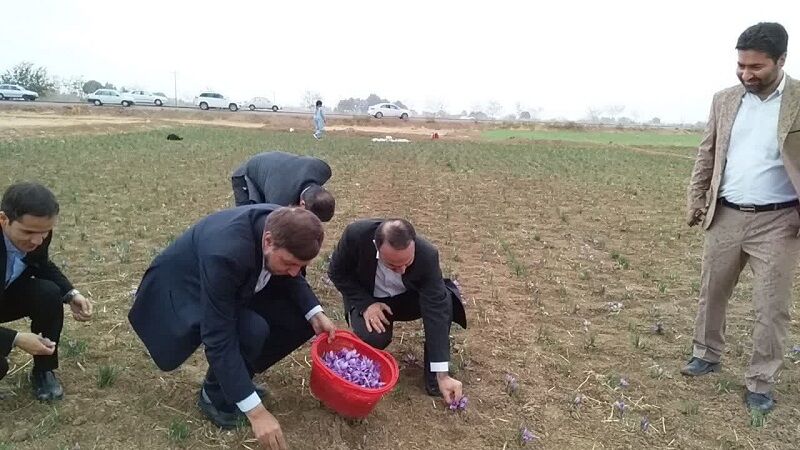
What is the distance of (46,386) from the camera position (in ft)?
11.5

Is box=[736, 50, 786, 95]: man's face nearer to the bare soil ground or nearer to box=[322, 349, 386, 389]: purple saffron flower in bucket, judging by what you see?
the bare soil ground

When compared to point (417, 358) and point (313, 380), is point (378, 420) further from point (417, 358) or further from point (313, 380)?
point (417, 358)

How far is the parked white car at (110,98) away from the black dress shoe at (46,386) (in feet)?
144

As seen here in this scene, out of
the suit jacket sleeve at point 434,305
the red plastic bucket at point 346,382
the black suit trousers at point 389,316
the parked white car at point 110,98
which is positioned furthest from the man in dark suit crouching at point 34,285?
the parked white car at point 110,98

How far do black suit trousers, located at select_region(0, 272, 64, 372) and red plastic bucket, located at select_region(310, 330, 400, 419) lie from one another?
141cm

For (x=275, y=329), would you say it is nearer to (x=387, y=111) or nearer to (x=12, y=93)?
(x=387, y=111)

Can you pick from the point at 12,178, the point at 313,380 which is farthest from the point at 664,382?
the point at 12,178

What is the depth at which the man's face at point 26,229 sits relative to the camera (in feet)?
9.98

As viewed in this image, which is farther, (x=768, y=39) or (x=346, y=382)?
(x=768, y=39)

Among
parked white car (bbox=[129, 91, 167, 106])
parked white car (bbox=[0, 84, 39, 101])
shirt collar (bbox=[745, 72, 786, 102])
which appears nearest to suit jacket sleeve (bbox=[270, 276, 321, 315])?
shirt collar (bbox=[745, 72, 786, 102])

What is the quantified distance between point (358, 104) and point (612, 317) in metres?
105

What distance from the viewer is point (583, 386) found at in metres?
4.13

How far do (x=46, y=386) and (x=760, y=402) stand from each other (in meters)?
4.17

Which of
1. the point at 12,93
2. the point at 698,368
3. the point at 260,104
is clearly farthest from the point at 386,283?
the point at 260,104
